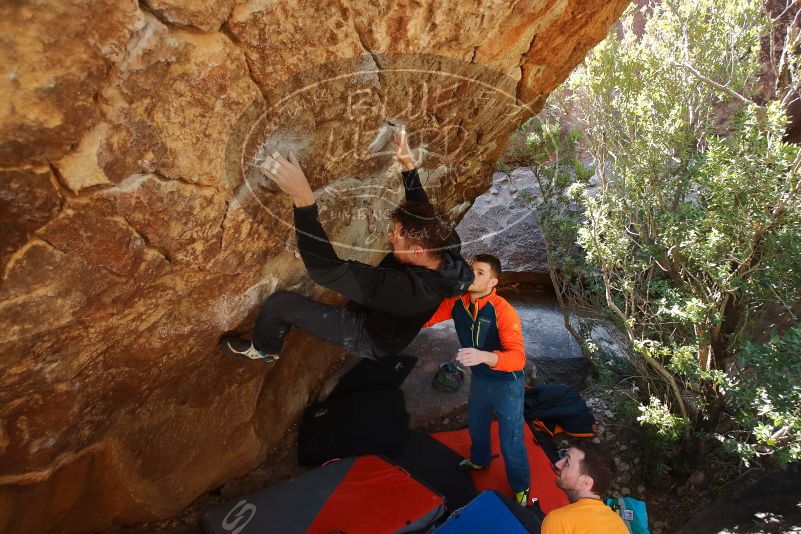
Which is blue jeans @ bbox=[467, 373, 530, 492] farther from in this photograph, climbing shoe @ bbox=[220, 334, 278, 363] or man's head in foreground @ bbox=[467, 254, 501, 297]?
climbing shoe @ bbox=[220, 334, 278, 363]

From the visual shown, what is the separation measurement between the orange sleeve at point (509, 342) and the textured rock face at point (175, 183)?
1.02 metres

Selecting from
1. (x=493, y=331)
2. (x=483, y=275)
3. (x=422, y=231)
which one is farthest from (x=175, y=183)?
(x=493, y=331)

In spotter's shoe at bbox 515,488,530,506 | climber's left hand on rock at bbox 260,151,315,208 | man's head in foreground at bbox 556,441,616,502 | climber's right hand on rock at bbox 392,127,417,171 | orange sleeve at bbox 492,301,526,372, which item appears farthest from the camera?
spotter's shoe at bbox 515,488,530,506

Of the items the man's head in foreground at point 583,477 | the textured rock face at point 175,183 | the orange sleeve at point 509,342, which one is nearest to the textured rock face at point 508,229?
the textured rock face at point 175,183

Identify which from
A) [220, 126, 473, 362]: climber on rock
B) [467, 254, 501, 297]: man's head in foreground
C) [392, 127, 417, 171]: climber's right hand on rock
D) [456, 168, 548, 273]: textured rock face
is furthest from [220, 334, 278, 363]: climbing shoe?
[456, 168, 548, 273]: textured rock face

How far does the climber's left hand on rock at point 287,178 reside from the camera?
222cm

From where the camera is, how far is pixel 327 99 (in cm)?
236

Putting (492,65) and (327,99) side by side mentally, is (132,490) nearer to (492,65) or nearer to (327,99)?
(327,99)

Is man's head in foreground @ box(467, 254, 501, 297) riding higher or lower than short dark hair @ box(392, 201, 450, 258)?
lower

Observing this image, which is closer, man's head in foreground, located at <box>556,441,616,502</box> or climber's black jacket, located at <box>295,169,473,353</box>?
climber's black jacket, located at <box>295,169,473,353</box>

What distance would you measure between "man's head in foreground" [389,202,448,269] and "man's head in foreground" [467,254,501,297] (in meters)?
0.34

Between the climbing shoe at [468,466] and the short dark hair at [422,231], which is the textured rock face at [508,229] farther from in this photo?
the short dark hair at [422,231]

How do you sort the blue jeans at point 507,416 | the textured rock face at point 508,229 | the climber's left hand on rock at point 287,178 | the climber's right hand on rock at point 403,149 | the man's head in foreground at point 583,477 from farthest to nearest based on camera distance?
the textured rock face at point 508,229 → the blue jeans at point 507,416 → the climber's right hand on rock at point 403,149 → the man's head in foreground at point 583,477 → the climber's left hand on rock at point 287,178

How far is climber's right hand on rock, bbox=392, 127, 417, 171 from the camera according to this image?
2998 millimetres
